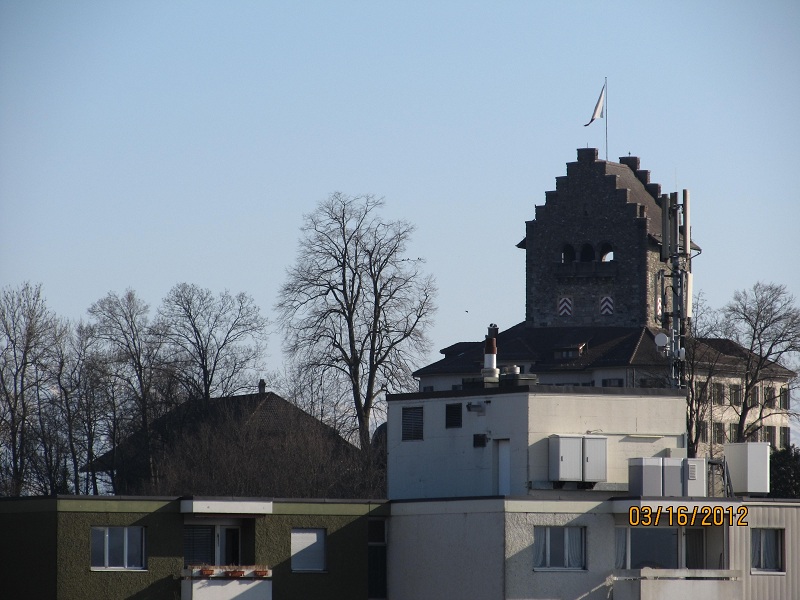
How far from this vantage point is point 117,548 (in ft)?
142

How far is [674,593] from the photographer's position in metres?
44.7

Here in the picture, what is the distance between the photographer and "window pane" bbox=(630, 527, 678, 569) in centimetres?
4547

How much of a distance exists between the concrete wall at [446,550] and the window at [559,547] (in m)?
1.10

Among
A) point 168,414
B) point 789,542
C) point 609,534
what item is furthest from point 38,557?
point 168,414

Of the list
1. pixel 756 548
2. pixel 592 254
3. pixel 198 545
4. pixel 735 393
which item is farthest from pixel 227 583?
pixel 592 254

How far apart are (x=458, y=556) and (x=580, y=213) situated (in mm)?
71155

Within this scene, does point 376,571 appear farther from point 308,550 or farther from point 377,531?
point 308,550

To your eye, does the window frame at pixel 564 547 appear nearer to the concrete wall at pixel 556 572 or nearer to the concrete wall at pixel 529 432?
the concrete wall at pixel 556 572

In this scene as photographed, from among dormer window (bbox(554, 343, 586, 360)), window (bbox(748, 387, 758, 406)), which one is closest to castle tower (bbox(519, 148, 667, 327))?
dormer window (bbox(554, 343, 586, 360))

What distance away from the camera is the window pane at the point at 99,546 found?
43031 mm

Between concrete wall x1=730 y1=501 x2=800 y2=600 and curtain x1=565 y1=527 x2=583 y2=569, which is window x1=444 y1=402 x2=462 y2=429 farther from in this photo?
concrete wall x1=730 y1=501 x2=800 y2=600

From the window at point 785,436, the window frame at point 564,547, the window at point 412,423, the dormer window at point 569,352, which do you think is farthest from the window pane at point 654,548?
the dormer window at point 569,352

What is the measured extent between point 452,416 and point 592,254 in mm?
65642

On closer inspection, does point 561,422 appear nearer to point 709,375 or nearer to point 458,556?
point 458,556
